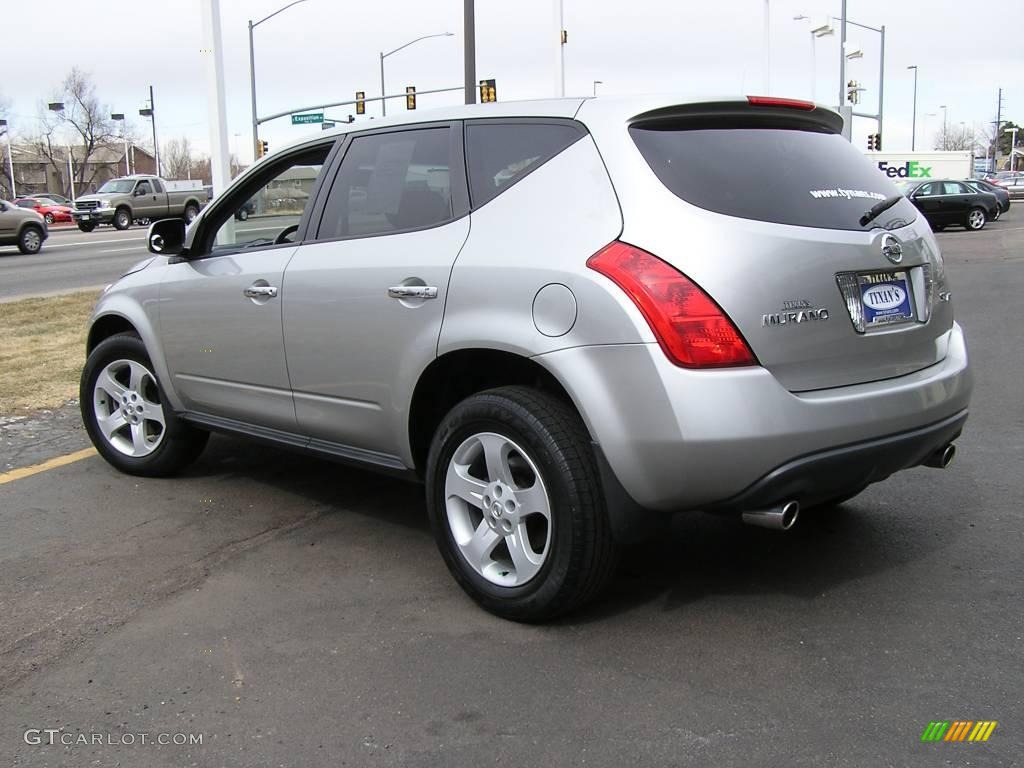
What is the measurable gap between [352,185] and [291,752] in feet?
7.87

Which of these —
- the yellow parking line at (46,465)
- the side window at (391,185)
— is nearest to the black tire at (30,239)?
the yellow parking line at (46,465)

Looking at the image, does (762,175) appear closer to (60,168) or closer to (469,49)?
(469,49)

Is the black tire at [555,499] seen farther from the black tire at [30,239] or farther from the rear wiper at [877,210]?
the black tire at [30,239]

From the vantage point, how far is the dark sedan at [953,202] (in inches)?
1222

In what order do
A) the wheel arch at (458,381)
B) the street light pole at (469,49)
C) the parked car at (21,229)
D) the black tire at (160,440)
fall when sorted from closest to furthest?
the wheel arch at (458,381) → the black tire at (160,440) → the street light pole at (469,49) → the parked car at (21,229)

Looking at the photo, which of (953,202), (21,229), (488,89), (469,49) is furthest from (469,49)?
(953,202)

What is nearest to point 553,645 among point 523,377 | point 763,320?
point 523,377

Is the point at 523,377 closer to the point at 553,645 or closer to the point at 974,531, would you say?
the point at 553,645

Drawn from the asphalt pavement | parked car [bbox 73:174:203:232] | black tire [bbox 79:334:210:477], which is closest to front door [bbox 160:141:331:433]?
black tire [bbox 79:334:210:477]

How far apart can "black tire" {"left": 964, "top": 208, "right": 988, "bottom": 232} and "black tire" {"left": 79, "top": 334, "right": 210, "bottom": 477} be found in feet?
101

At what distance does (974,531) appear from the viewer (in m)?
4.31

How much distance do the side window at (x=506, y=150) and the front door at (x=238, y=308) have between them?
929 millimetres

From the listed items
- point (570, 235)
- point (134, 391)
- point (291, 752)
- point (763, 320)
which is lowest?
point (291, 752)

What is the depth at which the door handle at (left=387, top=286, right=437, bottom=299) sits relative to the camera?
145 inches
